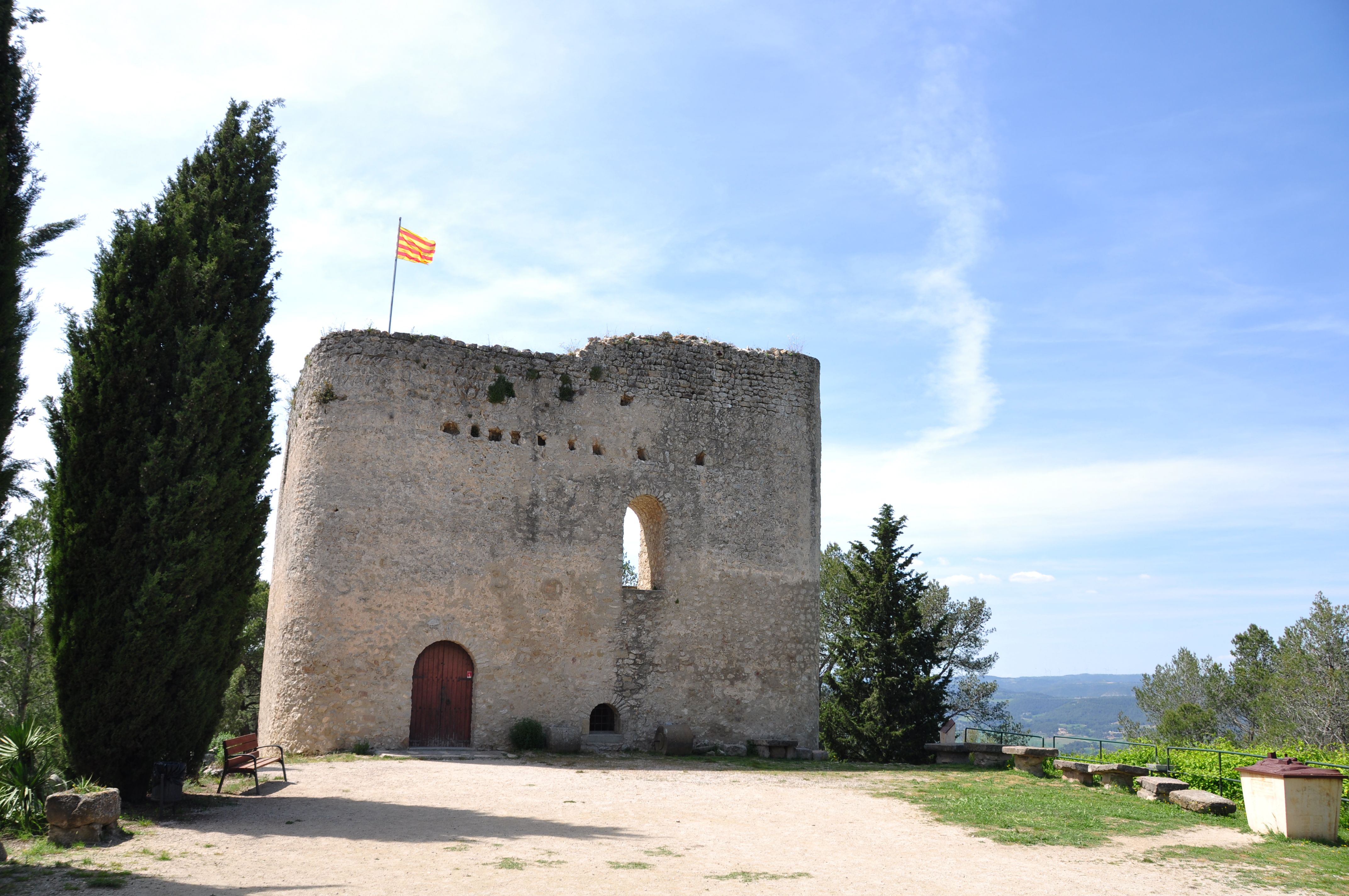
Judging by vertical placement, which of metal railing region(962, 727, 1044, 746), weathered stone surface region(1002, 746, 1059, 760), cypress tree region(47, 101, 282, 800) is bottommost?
metal railing region(962, 727, 1044, 746)

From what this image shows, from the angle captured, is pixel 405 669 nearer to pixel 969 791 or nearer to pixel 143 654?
pixel 143 654

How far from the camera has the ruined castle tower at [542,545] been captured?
49.5 ft

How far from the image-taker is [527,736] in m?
15.5

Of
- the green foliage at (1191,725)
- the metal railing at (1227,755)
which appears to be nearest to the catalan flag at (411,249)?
the metal railing at (1227,755)

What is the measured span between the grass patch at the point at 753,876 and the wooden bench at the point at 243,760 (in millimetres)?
5881

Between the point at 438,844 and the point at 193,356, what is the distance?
229 inches

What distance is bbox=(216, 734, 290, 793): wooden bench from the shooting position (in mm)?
10180

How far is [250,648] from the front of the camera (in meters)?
27.4

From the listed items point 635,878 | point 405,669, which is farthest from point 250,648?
point 635,878

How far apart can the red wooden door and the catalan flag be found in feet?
24.8

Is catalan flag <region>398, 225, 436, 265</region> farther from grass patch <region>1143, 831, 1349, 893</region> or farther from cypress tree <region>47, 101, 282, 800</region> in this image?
grass patch <region>1143, 831, 1349, 893</region>

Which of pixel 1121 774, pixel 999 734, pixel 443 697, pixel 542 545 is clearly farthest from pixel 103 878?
pixel 999 734

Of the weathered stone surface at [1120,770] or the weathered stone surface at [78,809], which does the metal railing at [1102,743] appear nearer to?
the weathered stone surface at [1120,770]

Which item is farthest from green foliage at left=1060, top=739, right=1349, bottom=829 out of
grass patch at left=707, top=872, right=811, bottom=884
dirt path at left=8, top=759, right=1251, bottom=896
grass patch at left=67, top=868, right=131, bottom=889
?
grass patch at left=67, top=868, right=131, bottom=889
